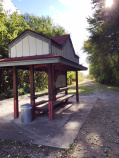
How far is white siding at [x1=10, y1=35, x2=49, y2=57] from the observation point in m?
5.24

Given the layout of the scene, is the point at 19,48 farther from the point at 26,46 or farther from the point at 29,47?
the point at 29,47

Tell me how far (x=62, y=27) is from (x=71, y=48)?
20533mm

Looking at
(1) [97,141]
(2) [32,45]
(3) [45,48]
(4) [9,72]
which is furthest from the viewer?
(4) [9,72]

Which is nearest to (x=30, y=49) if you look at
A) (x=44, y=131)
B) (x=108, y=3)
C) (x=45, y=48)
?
(x=45, y=48)

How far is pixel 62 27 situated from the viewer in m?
26.8

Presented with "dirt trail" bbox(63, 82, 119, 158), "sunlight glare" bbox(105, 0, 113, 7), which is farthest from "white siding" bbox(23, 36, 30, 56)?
"sunlight glare" bbox(105, 0, 113, 7)

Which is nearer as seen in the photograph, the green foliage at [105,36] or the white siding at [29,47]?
the white siding at [29,47]

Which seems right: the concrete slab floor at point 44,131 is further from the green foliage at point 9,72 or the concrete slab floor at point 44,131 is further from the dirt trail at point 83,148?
the green foliage at point 9,72

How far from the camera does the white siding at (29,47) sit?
524 centimetres

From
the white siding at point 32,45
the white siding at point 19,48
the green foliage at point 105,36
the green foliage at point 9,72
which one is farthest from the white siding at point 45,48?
the green foliage at point 105,36

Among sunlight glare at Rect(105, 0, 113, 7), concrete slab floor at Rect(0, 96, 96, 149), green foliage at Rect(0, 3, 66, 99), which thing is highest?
sunlight glare at Rect(105, 0, 113, 7)

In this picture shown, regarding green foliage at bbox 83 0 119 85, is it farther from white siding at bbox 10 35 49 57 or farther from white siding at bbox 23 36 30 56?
white siding at bbox 23 36 30 56

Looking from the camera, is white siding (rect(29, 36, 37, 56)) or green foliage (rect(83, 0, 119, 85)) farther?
green foliage (rect(83, 0, 119, 85))

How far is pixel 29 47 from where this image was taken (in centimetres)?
546
